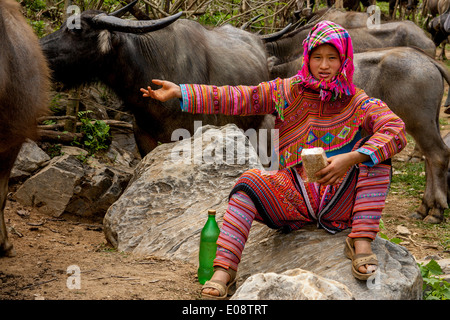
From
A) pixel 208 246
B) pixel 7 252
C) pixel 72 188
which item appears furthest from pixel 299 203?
pixel 72 188

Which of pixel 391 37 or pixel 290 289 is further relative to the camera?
pixel 391 37

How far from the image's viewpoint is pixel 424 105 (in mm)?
6203

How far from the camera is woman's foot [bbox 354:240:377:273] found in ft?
9.45

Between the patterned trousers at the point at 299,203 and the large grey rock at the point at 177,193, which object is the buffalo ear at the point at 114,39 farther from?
the patterned trousers at the point at 299,203

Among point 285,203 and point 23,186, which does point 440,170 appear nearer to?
point 285,203

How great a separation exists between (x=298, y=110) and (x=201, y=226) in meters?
1.31

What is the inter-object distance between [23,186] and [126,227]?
2.05 m

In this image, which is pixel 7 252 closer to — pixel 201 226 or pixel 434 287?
pixel 201 226

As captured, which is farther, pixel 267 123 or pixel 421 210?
pixel 267 123

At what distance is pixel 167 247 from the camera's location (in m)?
4.07

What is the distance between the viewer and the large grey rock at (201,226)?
302 centimetres

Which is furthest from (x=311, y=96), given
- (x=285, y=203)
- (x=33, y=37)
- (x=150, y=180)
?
(x=33, y=37)

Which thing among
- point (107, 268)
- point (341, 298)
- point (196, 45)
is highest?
point (196, 45)

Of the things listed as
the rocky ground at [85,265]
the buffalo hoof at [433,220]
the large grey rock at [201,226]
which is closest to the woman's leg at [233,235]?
the rocky ground at [85,265]
